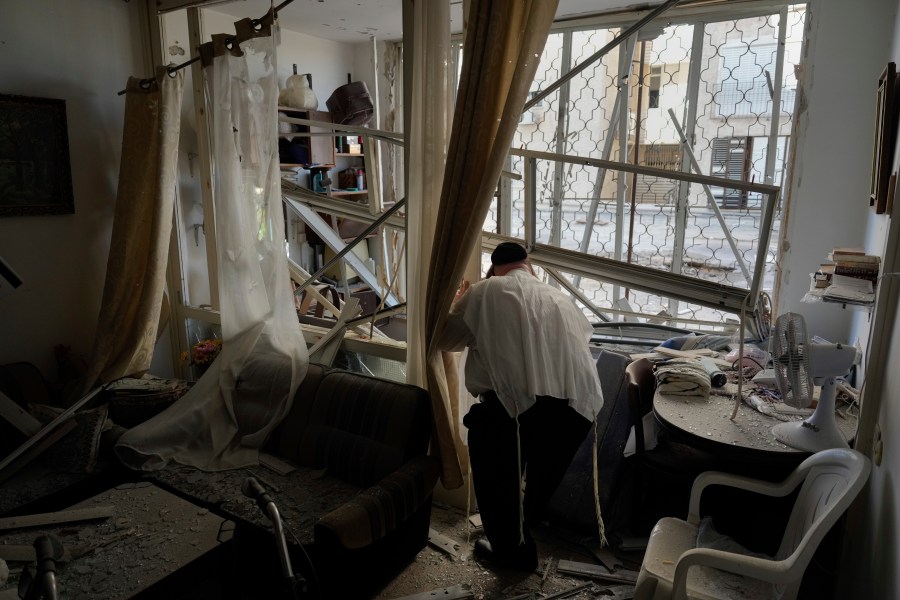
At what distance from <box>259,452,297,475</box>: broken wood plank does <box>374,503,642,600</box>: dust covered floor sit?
64 cm

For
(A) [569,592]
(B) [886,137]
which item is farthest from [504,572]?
(B) [886,137]

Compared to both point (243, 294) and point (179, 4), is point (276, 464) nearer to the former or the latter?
point (243, 294)

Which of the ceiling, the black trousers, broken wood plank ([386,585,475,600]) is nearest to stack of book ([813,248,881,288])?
the black trousers

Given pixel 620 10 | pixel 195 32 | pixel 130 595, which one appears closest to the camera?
pixel 130 595

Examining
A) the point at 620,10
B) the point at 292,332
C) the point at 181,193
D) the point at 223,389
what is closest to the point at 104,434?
the point at 223,389

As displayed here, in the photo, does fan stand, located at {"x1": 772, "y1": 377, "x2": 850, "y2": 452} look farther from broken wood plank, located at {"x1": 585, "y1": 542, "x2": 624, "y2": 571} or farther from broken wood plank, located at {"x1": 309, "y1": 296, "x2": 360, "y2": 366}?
broken wood plank, located at {"x1": 309, "y1": 296, "x2": 360, "y2": 366}

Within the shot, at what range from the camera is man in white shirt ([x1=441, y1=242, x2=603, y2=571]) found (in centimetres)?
203

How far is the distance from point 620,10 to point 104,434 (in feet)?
11.9

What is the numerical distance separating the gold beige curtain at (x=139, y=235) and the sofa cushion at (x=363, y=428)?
4.00 feet

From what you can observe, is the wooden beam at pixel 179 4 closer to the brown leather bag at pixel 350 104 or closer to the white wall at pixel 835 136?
the brown leather bag at pixel 350 104

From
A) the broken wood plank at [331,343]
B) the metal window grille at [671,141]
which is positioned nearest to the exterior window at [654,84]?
the metal window grille at [671,141]

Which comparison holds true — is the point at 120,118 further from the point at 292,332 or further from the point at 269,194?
the point at 292,332

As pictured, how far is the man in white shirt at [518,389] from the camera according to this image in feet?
6.67

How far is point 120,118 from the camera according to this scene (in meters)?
3.25
